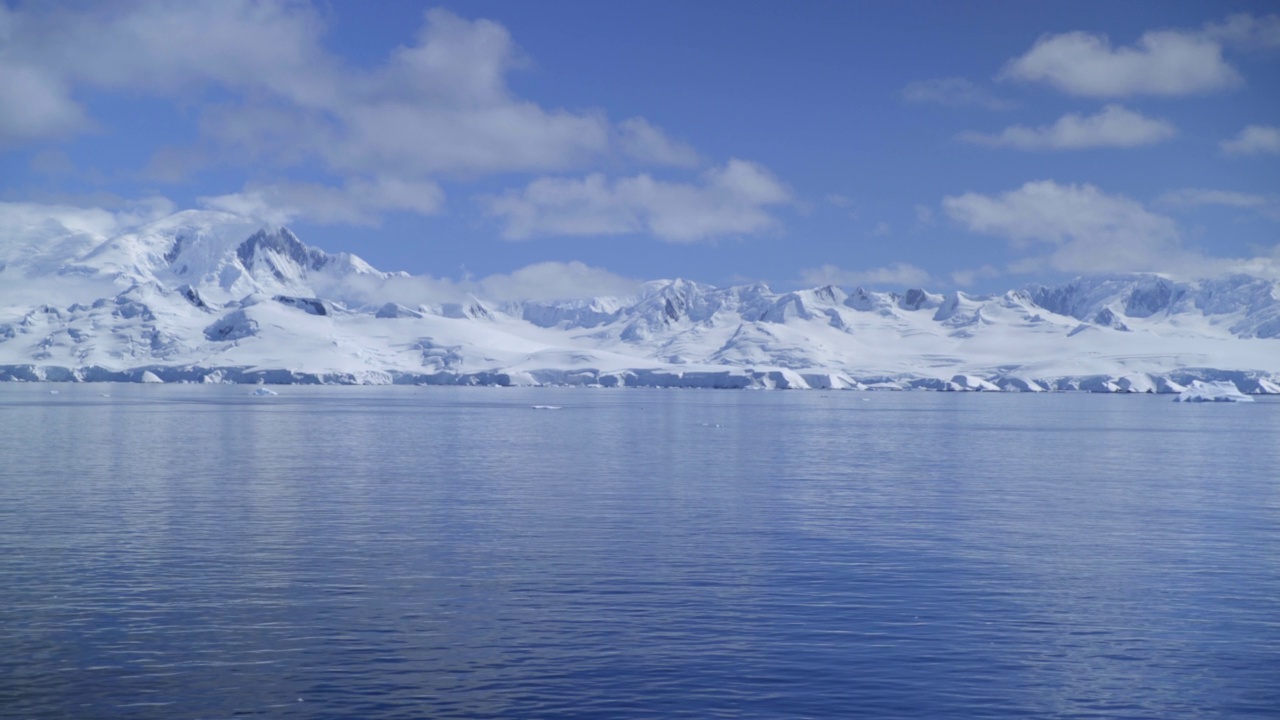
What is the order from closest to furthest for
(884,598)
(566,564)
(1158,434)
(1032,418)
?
1. (884,598)
2. (566,564)
3. (1158,434)
4. (1032,418)

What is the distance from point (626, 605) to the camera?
21031mm

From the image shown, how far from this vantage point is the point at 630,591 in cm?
2227

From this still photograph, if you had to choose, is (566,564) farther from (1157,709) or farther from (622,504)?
(1157,709)

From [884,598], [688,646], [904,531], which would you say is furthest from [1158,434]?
[688,646]

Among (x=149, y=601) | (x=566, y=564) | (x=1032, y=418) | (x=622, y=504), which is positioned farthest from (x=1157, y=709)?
(x=1032, y=418)

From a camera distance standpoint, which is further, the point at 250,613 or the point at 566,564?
the point at 566,564

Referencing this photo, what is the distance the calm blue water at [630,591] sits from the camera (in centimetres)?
1605

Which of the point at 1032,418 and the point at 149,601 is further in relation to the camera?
the point at 1032,418

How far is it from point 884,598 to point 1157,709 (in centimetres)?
677

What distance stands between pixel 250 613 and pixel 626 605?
260 inches

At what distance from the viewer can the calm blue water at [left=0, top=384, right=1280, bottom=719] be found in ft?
52.6

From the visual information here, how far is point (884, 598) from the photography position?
21.9 meters

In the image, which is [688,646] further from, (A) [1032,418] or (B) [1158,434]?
(A) [1032,418]

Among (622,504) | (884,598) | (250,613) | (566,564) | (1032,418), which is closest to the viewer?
(250,613)
